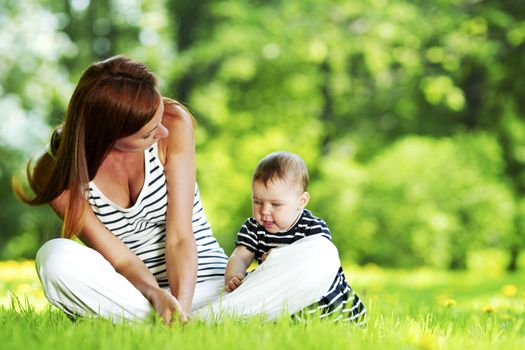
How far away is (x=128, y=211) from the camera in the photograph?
3.29 metres

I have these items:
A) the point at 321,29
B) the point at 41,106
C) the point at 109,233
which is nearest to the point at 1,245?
the point at 41,106

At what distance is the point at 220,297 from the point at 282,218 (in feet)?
1.46

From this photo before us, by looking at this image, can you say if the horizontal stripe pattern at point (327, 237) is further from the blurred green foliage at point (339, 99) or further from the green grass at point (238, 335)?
the blurred green foliage at point (339, 99)

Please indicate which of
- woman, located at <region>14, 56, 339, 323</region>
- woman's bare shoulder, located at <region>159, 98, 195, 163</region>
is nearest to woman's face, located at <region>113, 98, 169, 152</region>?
woman, located at <region>14, 56, 339, 323</region>

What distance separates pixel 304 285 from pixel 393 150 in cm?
888

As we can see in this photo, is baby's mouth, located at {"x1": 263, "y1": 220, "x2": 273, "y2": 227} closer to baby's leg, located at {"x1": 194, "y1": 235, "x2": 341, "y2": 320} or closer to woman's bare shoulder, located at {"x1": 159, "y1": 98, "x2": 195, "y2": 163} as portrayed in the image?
baby's leg, located at {"x1": 194, "y1": 235, "x2": 341, "y2": 320}

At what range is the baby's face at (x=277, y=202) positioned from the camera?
3203mm

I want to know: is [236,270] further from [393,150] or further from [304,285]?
[393,150]

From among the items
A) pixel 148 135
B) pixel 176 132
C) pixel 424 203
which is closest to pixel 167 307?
pixel 148 135

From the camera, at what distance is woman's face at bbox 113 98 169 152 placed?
3.03 m

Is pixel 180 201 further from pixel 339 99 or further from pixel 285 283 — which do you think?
pixel 339 99

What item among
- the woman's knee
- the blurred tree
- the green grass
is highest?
the woman's knee

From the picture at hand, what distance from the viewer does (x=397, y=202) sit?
10.8 meters

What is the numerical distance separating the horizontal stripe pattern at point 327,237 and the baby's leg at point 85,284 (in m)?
0.61
